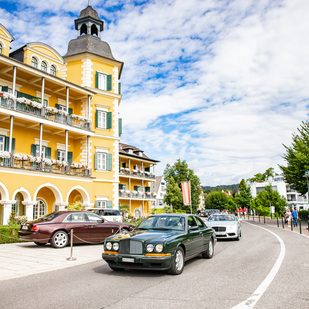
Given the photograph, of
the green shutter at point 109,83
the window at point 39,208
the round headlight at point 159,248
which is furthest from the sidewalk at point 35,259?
the green shutter at point 109,83

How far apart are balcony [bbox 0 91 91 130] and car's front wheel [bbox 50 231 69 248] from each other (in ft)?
37.0

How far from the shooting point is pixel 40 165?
2161 centimetres

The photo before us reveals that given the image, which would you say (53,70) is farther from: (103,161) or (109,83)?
(103,161)

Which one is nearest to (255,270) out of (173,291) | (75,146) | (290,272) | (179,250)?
(290,272)

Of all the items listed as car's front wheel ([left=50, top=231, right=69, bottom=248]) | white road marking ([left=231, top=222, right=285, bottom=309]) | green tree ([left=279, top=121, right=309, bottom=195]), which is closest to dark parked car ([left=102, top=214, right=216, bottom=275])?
white road marking ([left=231, top=222, right=285, bottom=309])

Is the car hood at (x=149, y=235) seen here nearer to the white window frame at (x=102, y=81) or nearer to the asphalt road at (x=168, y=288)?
the asphalt road at (x=168, y=288)

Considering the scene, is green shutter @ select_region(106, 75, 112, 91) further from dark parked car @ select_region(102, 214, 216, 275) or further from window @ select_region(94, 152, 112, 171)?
dark parked car @ select_region(102, 214, 216, 275)

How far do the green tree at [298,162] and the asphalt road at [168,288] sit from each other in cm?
2847

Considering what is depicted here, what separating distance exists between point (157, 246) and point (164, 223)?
1765 mm

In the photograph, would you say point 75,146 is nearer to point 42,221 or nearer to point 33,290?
point 42,221

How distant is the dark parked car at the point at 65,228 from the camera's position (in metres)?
12.6

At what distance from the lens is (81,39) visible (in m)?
30.6

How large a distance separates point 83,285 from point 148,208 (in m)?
39.9

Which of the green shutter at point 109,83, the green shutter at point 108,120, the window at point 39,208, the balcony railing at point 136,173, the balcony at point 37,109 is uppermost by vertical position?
the green shutter at point 109,83
